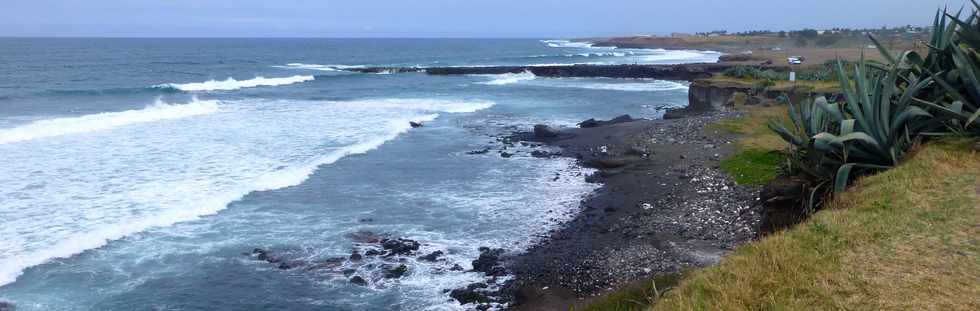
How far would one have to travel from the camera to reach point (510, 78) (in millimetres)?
62969

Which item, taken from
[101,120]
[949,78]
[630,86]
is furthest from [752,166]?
[630,86]

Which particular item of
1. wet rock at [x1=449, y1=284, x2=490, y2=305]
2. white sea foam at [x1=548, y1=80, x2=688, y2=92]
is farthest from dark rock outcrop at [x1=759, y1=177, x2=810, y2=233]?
white sea foam at [x1=548, y1=80, x2=688, y2=92]

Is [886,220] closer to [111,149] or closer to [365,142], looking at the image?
[365,142]

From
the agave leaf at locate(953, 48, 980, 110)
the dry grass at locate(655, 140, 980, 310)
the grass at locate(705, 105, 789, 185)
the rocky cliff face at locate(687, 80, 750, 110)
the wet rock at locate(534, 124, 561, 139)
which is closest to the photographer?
the dry grass at locate(655, 140, 980, 310)

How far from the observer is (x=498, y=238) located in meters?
13.6

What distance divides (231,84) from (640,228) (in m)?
45.7

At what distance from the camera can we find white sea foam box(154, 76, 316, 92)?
160 feet

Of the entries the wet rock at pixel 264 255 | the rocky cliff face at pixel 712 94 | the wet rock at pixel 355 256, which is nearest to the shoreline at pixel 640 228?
the wet rock at pixel 355 256

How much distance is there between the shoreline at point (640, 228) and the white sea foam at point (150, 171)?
7.67 metres

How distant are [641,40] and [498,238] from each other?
495 feet

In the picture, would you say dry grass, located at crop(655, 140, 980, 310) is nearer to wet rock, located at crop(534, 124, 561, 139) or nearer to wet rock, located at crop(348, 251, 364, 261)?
wet rock, located at crop(348, 251, 364, 261)

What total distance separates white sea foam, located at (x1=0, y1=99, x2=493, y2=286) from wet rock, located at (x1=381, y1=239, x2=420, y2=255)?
14.9 feet

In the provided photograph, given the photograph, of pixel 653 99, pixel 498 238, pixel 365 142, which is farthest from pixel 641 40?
pixel 498 238

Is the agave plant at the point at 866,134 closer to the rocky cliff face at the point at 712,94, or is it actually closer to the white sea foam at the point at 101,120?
the white sea foam at the point at 101,120
